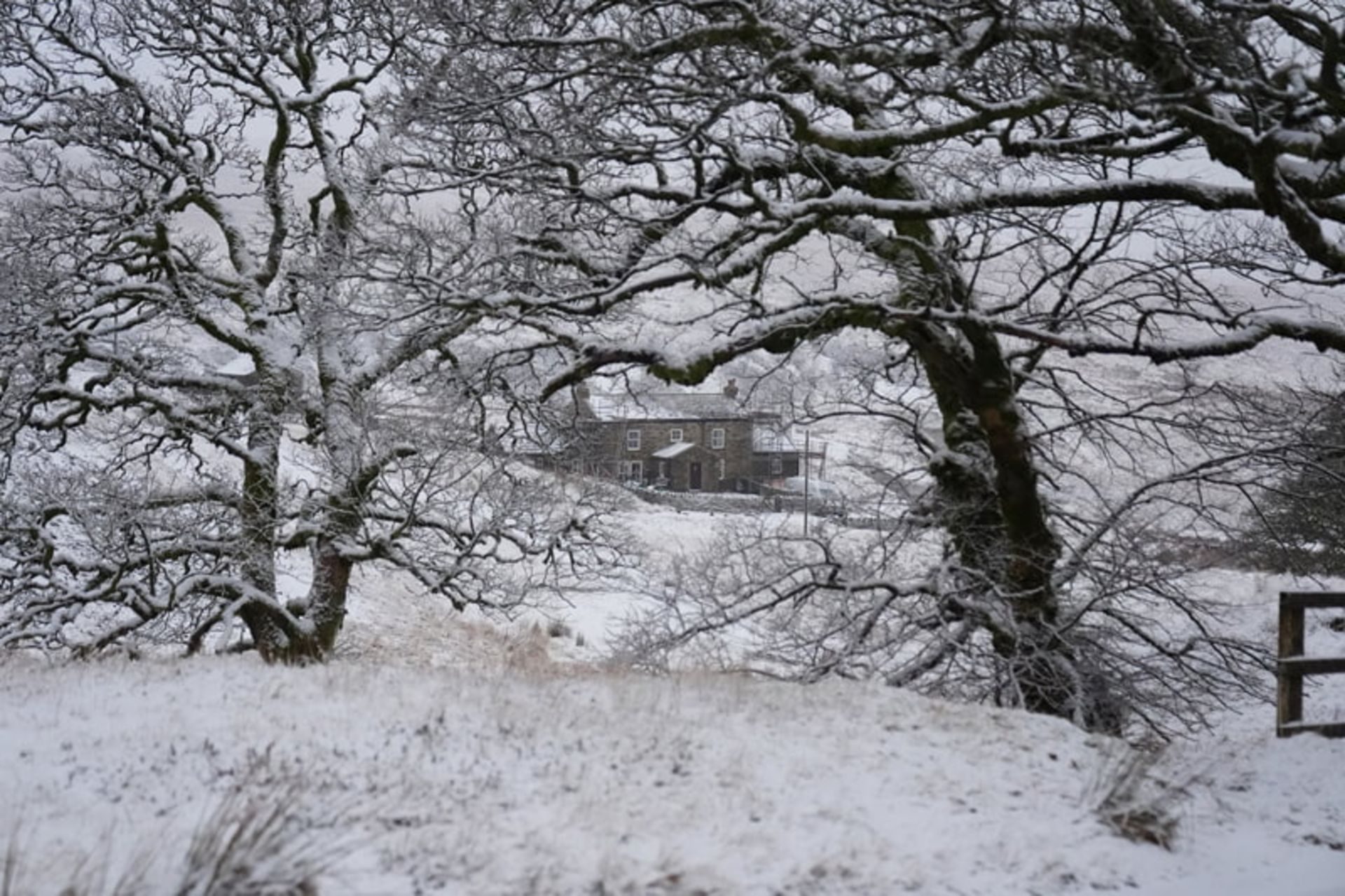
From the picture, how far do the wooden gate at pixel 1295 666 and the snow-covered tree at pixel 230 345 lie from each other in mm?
8088

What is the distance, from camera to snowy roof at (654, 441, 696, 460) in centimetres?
5300

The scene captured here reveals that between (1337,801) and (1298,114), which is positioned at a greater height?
(1298,114)

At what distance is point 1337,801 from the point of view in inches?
243

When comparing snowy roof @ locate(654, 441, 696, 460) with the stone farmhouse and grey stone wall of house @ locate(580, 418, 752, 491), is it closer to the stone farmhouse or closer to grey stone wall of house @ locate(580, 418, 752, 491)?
the stone farmhouse

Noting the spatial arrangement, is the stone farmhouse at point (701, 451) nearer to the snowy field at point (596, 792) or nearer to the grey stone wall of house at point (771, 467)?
the grey stone wall of house at point (771, 467)

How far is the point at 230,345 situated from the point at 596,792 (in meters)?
10.5

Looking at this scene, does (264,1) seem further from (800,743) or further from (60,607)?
(800,743)

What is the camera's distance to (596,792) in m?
4.83

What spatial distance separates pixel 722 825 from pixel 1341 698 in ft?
42.0

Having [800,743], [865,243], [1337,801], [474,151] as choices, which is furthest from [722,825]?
[474,151]

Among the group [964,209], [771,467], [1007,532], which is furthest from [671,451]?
[964,209]

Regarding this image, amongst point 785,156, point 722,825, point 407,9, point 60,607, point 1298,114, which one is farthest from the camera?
point 60,607

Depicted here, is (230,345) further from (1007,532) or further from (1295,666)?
(1295,666)

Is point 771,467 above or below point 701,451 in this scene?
below
